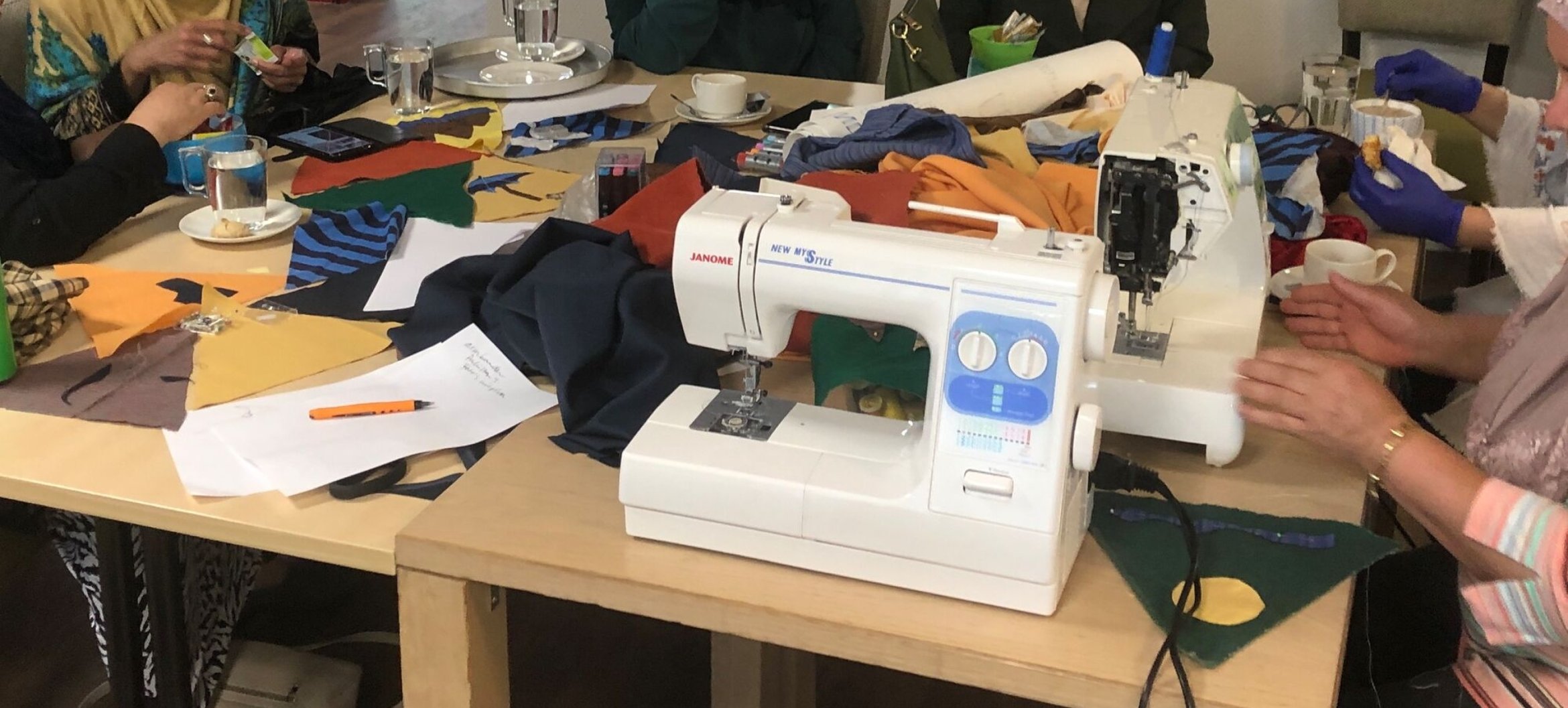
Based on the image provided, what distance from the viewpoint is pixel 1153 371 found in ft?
3.88

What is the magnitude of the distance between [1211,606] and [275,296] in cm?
111

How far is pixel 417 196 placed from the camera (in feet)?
6.06

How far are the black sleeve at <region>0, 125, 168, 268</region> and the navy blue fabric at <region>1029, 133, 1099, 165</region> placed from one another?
3.85 ft

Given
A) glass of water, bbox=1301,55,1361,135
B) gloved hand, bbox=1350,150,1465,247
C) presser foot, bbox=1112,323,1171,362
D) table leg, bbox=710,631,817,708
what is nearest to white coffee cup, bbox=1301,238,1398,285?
gloved hand, bbox=1350,150,1465,247

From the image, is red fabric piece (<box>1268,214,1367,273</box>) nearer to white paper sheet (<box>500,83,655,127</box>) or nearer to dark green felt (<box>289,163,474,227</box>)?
dark green felt (<box>289,163,474,227</box>)

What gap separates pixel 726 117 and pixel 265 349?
1.01 meters

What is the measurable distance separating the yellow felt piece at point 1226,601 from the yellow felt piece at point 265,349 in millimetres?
→ 887

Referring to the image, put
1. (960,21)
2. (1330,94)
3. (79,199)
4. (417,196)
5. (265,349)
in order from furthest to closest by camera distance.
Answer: (960,21), (1330,94), (417,196), (79,199), (265,349)

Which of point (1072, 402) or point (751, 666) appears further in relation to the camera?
point (751, 666)

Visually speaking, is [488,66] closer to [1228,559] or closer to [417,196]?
[417,196]

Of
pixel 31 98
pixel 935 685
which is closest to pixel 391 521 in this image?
pixel 935 685

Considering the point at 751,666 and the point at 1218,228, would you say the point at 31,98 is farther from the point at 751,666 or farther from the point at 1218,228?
the point at 1218,228

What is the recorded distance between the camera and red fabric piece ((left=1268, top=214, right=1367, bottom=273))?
1543 millimetres

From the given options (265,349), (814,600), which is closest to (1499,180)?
(814,600)
